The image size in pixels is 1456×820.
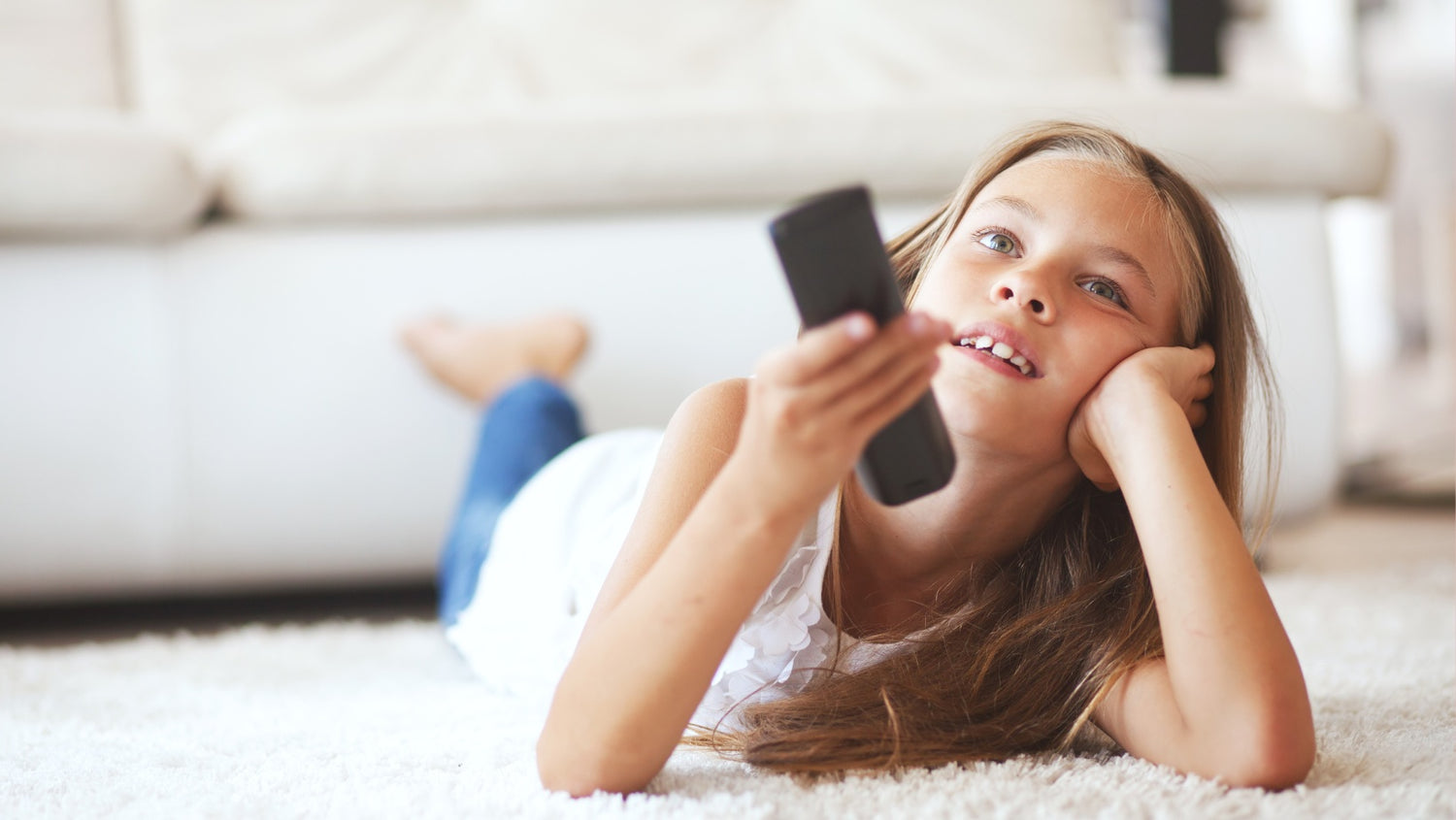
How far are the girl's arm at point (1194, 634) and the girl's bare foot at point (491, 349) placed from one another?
25.1 inches

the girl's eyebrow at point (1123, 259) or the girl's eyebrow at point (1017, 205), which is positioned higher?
the girl's eyebrow at point (1017, 205)

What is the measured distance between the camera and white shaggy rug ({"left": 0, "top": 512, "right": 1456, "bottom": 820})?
0.57m

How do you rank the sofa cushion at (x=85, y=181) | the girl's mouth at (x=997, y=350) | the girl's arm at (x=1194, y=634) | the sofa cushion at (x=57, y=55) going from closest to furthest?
the girl's arm at (x=1194, y=634), the girl's mouth at (x=997, y=350), the sofa cushion at (x=85, y=181), the sofa cushion at (x=57, y=55)

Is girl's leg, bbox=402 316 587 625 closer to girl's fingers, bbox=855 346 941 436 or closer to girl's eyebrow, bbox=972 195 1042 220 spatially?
girl's eyebrow, bbox=972 195 1042 220

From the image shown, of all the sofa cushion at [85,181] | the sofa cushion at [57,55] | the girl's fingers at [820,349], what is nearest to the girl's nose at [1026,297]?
the girl's fingers at [820,349]

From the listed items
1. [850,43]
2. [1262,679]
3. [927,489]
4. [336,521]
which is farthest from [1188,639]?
[850,43]

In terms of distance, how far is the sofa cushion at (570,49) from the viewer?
170 cm

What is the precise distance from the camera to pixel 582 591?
3.17 feet

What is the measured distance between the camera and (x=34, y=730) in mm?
758

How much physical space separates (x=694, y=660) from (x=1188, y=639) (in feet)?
0.84

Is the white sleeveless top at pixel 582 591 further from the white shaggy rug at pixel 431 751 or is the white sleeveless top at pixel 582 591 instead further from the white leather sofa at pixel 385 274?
the white leather sofa at pixel 385 274

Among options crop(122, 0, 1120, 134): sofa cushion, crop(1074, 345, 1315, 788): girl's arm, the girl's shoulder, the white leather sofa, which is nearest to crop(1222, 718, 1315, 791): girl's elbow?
crop(1074, 345, 1315, 788): girl's arm

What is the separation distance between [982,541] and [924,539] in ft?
0.15

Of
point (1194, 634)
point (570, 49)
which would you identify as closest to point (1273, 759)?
point (1194, 634)
